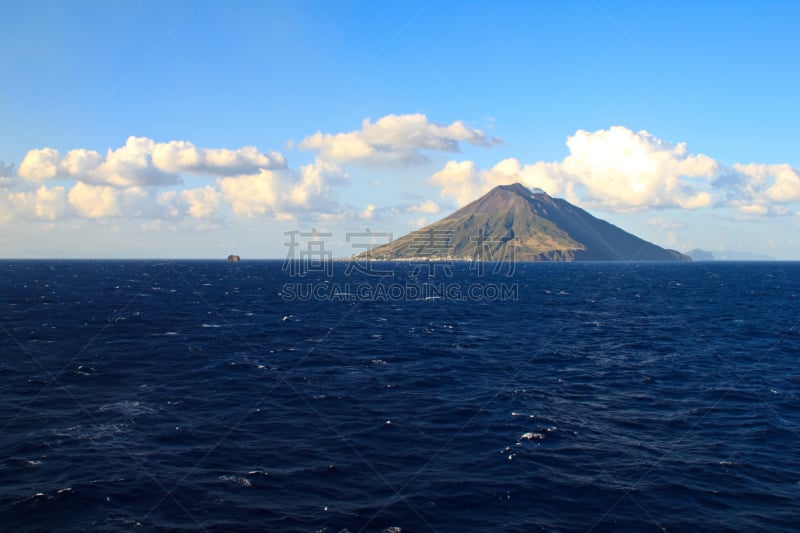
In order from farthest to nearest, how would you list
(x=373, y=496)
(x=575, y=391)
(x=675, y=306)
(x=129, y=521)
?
(x=675, y=306), (x=575, y=391), (x=373, y=496), (x=129, y=521)

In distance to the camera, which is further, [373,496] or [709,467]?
[709,467]

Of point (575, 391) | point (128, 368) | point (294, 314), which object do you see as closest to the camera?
point (575, 391)

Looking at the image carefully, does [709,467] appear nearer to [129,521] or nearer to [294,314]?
[129,521]

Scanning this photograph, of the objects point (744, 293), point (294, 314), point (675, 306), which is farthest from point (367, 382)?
point (744, 293)

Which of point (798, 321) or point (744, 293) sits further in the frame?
point (744, 293)

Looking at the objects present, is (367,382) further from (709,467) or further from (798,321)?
(798,321)

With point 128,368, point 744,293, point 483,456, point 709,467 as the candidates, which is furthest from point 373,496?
point 744,293
